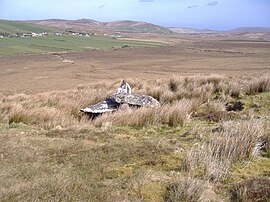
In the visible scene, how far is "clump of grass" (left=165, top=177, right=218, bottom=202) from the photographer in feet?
13.9

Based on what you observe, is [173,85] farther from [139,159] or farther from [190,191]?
[190,191]

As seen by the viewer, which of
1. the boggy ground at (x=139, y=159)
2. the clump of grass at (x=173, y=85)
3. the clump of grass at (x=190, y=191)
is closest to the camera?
the clump of grass at (x=190, y=191)

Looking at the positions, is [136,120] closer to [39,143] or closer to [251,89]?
[39,143]

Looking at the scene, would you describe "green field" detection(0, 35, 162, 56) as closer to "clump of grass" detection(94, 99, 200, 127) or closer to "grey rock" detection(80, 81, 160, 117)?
"grey rock" detection(80, 81, 160, 117)

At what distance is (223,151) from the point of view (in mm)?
5387

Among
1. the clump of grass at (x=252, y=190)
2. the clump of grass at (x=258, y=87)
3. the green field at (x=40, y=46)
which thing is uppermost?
the clump of grass at (x=252, y=190)

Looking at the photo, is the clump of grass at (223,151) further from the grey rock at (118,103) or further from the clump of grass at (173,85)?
the clump of grass at (173,85)

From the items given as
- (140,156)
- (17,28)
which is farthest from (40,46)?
(140,156)

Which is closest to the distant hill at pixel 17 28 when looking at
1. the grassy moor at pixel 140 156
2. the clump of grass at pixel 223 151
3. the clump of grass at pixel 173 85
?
the clump of grass at pixel 173 85

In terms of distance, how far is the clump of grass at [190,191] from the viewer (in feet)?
13.9

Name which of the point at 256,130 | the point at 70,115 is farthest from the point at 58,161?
the point at 70,115

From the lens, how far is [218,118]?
866cm

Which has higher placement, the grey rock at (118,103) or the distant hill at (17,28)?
the grey rock at (118,103)

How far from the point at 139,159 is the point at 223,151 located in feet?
4.28
